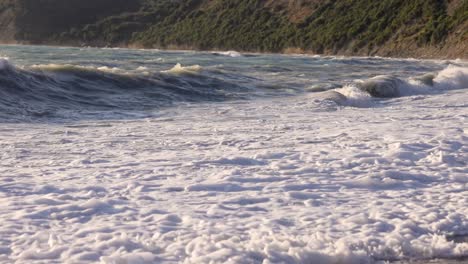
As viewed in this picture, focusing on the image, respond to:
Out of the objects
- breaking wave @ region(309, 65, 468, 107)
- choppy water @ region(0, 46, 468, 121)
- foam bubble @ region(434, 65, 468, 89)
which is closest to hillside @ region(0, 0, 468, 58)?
foam bubble @ region(434, 65, 468, 89)

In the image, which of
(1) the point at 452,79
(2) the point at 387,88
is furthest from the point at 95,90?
(1) the point at 452,79

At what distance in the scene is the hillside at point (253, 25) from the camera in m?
51.8

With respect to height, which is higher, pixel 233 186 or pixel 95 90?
pixel 233 186

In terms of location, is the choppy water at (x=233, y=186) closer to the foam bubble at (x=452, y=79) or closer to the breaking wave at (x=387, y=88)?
the breaking wave at (x=387, y=88)

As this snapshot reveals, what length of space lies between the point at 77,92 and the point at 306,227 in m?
11.4

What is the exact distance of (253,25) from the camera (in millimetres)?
72688

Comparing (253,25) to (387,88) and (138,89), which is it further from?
(138,89)

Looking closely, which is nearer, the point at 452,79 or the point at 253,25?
the point at 452,79

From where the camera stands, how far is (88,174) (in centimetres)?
678

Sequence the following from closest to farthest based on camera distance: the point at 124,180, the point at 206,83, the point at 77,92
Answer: the point at 124,180, the point at 77,92, the point at 206,83

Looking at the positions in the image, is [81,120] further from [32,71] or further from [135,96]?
[32,71]

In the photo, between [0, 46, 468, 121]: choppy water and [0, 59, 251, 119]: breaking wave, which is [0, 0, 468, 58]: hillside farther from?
[0, 59, 251, 119]: breaking wave

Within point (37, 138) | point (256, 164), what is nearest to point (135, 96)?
point (37, 138)

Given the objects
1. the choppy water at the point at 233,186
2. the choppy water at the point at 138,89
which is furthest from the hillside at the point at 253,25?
the choppy water at the point at 233,186
